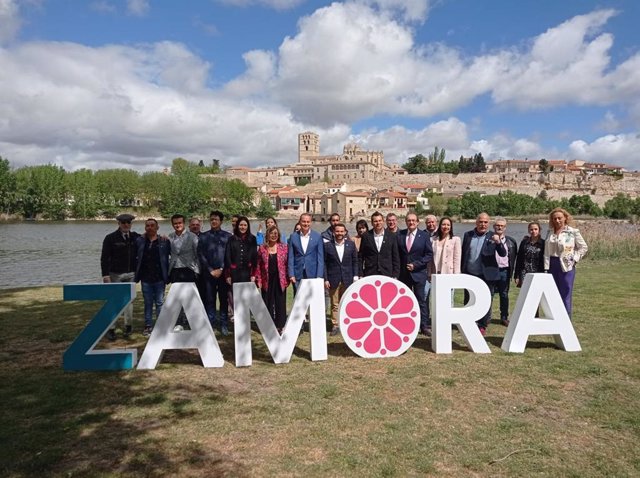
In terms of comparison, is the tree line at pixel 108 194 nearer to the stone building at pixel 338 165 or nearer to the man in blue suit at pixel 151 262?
the stone building at pixel 338 165

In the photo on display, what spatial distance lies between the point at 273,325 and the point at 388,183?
128 meters

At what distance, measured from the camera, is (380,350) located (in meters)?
6.43

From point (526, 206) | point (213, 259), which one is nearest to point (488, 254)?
point (213, 259)

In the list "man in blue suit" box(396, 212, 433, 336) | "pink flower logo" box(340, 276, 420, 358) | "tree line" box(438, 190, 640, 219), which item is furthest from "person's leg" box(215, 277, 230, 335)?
→ "tree line" box(438, 190, 640, 219)

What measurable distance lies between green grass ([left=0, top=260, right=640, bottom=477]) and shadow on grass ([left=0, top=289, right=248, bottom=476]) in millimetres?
16

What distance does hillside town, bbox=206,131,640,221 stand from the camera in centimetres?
10900

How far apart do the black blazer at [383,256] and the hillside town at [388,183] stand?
87.2 meters

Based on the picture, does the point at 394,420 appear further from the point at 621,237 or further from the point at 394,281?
the point at 621,237

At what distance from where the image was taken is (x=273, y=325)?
6.13m

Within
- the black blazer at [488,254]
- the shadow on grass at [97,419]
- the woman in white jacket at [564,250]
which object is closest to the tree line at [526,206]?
the black blazer at [488,254]

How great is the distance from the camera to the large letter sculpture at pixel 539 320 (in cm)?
652

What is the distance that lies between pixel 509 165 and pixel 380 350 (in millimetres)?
156367

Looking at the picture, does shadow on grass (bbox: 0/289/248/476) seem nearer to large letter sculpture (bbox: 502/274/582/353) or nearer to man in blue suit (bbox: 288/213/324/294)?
man in blue suit (bbox: 288/213/324/294)

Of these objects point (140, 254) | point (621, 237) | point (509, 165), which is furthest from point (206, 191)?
point (509, 165)
